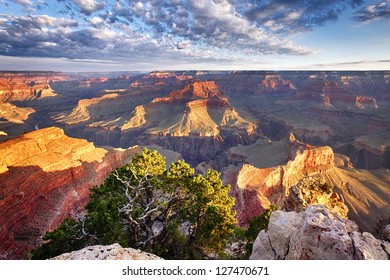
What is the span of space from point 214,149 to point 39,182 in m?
76.4

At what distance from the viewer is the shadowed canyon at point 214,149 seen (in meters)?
32.5

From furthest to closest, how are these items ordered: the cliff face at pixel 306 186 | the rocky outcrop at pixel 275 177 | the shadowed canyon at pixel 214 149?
the rocky outcrop at pixel 275 177, the shadowed canyon at pixel 214 149, the cliff face at pixel 306 186

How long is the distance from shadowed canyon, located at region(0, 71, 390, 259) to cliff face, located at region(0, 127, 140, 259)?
0.13 meters

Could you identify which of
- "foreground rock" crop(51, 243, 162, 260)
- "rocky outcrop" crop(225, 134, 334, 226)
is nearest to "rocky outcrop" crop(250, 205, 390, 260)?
"foreground rock" crop(51, 243, 162, 260)

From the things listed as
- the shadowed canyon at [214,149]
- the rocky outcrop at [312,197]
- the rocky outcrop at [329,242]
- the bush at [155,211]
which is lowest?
the shadowed canyon at [214,149]

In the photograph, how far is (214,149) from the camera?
106 m

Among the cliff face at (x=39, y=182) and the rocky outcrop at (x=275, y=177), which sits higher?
the cliff face at (x=39, y=182)

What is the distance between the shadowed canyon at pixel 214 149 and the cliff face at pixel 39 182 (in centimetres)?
13

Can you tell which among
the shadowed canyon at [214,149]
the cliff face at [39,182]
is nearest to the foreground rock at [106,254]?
the shadowed canyon at [214,149]

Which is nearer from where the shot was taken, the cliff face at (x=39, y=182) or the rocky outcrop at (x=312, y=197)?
the rocky outcrop at (x=312, y=197)

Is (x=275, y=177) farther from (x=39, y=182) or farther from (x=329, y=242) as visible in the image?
(x=329, y=242)

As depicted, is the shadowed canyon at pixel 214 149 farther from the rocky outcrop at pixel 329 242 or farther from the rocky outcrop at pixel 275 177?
the rocky outcrop at pixel 329 242

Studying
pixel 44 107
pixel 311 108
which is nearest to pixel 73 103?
pixel 44 107

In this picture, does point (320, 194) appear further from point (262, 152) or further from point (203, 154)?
point (203, 154)
